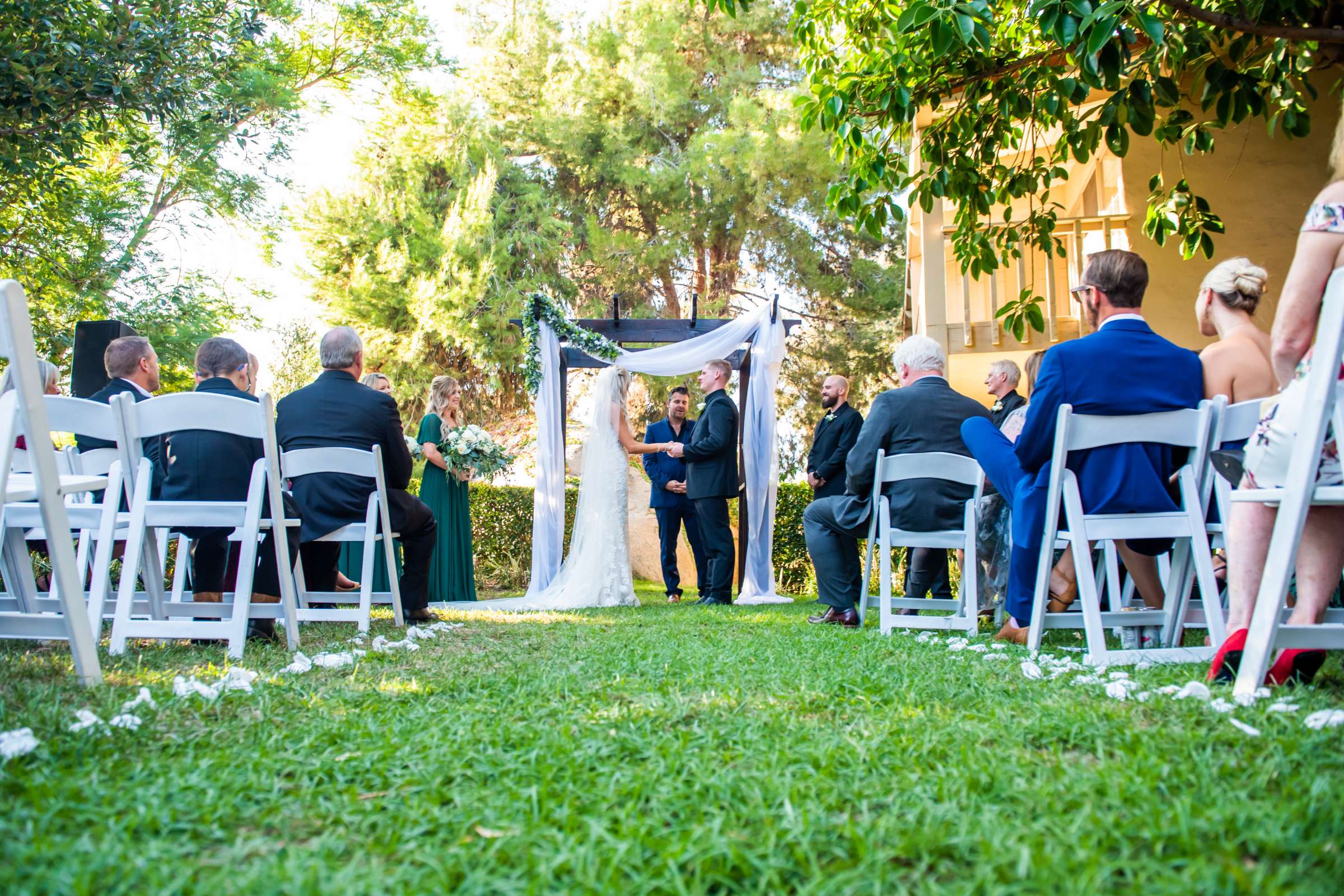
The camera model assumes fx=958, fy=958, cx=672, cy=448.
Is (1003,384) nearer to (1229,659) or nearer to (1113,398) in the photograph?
(1113,398)

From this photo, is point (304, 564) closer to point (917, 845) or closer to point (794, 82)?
point (917, 845)

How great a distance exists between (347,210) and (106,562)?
15241mm

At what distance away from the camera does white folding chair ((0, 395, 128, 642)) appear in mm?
3764

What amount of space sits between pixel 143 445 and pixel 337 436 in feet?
3.15

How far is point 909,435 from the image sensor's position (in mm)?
5594

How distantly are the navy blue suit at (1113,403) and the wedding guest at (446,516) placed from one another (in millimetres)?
5372

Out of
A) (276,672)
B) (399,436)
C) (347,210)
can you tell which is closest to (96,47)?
(399,436)

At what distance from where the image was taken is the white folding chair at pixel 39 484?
2559mm

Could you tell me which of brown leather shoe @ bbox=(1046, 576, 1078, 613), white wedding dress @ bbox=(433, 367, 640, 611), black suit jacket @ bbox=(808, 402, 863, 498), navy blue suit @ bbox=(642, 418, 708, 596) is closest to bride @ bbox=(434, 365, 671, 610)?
white wedding dress @ bbox=(433, 367, 640, 611)

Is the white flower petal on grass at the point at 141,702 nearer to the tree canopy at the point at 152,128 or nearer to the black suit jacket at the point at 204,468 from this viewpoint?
the black suit jacket at the point at 204,468

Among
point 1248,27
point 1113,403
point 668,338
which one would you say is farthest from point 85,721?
point 668,338

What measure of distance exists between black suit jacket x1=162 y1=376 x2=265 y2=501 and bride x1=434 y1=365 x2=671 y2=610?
13.3 feet

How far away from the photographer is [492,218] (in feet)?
59.3

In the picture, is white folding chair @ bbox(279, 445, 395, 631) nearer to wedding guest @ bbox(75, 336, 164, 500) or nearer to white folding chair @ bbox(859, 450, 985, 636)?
wedding guest @ bbox(75, 336, 164, 500)
